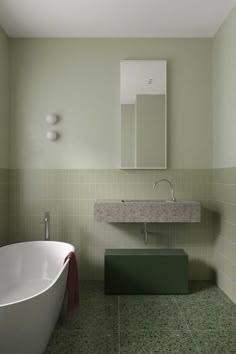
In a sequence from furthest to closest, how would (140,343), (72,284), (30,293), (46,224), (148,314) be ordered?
(46,224)
(30,293)
(148,314)
(72,284)
(140,343)

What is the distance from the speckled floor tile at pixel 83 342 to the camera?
7.29ft

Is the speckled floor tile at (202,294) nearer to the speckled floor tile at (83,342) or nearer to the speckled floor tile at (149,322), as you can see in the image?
the speckled floor tile at (149,322)

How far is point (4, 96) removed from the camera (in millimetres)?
3545

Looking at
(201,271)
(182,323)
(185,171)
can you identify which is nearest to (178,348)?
(182,323)

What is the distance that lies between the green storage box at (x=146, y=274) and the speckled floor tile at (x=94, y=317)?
225mm

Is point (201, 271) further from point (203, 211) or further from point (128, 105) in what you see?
point (128, 105)

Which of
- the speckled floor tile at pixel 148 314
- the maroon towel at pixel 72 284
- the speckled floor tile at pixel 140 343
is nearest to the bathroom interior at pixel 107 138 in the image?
the speckled floor tile at pixel 148 314

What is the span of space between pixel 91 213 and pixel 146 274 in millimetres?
923

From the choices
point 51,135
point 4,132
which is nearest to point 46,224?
point 51,135

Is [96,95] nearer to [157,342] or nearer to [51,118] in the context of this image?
[51,118]

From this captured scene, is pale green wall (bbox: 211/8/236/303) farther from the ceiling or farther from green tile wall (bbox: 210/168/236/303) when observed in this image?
the ceiling

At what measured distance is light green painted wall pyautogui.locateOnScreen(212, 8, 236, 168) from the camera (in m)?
3.06

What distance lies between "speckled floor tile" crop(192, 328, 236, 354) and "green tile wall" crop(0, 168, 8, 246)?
7.15ft

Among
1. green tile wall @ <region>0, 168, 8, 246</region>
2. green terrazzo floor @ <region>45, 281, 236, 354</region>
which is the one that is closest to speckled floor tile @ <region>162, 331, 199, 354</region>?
green terrazzo floor @ <region>45, 281, 236, 354</region>
